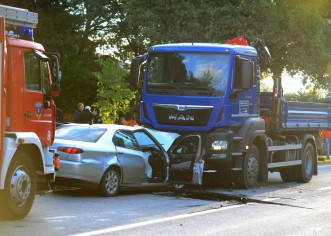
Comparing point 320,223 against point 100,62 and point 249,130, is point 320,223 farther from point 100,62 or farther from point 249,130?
point 100,62

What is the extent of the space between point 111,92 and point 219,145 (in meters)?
36.1

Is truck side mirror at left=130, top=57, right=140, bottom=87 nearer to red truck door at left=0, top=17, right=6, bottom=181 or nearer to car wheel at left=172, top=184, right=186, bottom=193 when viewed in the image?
car wheel at left=172, top=184, right=186, bottom=193

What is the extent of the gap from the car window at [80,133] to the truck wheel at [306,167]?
7002 millimetres

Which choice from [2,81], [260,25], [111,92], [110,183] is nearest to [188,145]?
[110,183]

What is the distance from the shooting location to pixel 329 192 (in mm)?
17359

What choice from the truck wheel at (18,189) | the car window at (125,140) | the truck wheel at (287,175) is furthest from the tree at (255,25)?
the truck wheel at (18,189)

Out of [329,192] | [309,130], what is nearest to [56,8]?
[309,130]

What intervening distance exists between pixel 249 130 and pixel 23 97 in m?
7.17

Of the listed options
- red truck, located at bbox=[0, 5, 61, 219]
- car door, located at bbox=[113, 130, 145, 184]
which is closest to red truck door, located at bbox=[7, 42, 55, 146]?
red truck, located at bbox=[0, 5, 61, 219]

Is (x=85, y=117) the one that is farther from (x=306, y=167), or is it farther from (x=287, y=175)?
(x=306, y=167)

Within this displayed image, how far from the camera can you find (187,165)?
54.0 ft

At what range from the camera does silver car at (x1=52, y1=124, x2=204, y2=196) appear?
559 inches

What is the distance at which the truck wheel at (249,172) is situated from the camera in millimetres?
17438

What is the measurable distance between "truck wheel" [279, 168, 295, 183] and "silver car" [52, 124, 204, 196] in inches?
185
